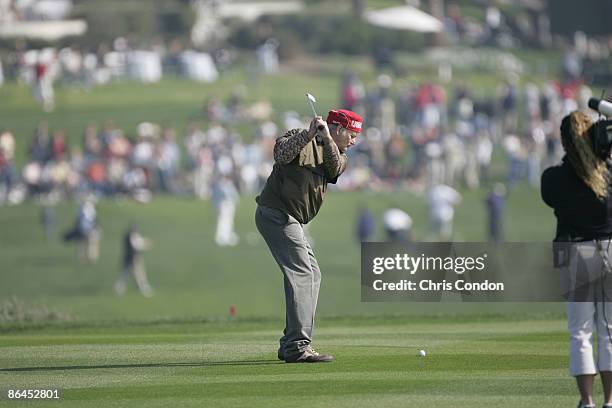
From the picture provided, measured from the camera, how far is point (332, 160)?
10.4 metres

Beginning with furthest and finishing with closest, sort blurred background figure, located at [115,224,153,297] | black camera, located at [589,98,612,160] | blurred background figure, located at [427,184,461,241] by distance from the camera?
blurred background figure, located at [427,184,461,241] < blurred background figure, located at [115,224,153,297] < black camera, located at [589,98,612,160]

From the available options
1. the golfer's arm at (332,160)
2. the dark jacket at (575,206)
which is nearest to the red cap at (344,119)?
the golfer's arm at (332,160)

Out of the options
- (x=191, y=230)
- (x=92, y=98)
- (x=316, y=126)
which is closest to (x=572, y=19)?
(x=191, y=230)

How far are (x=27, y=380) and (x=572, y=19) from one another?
2759 centimetres

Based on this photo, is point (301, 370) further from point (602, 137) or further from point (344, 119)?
point (602, 137)

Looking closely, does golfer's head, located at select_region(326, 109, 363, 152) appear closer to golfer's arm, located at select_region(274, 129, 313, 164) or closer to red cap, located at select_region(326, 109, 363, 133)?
red cap, located at select_region(326, 109, 363, 133)

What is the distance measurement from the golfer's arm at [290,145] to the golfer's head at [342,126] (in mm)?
335

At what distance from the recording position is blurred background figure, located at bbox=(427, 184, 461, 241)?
35.6m

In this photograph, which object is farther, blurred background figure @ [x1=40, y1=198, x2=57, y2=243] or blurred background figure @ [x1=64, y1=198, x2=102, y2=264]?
blurred background figure @ [x1=40, y1=198, x2=57, y2=243]

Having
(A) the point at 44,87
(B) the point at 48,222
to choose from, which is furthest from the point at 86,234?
(A) the point at 44,87

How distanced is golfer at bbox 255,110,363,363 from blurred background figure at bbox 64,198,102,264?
24335 millimetres

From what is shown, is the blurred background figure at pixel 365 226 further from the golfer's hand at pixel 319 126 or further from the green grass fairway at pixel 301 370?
the golfer's hand at pixel 319 126

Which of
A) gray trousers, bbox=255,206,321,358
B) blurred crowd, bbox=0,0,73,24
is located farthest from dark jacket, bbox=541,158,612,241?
blurred crowd, bbox=0,0,73,24

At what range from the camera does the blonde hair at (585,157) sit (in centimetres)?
822
